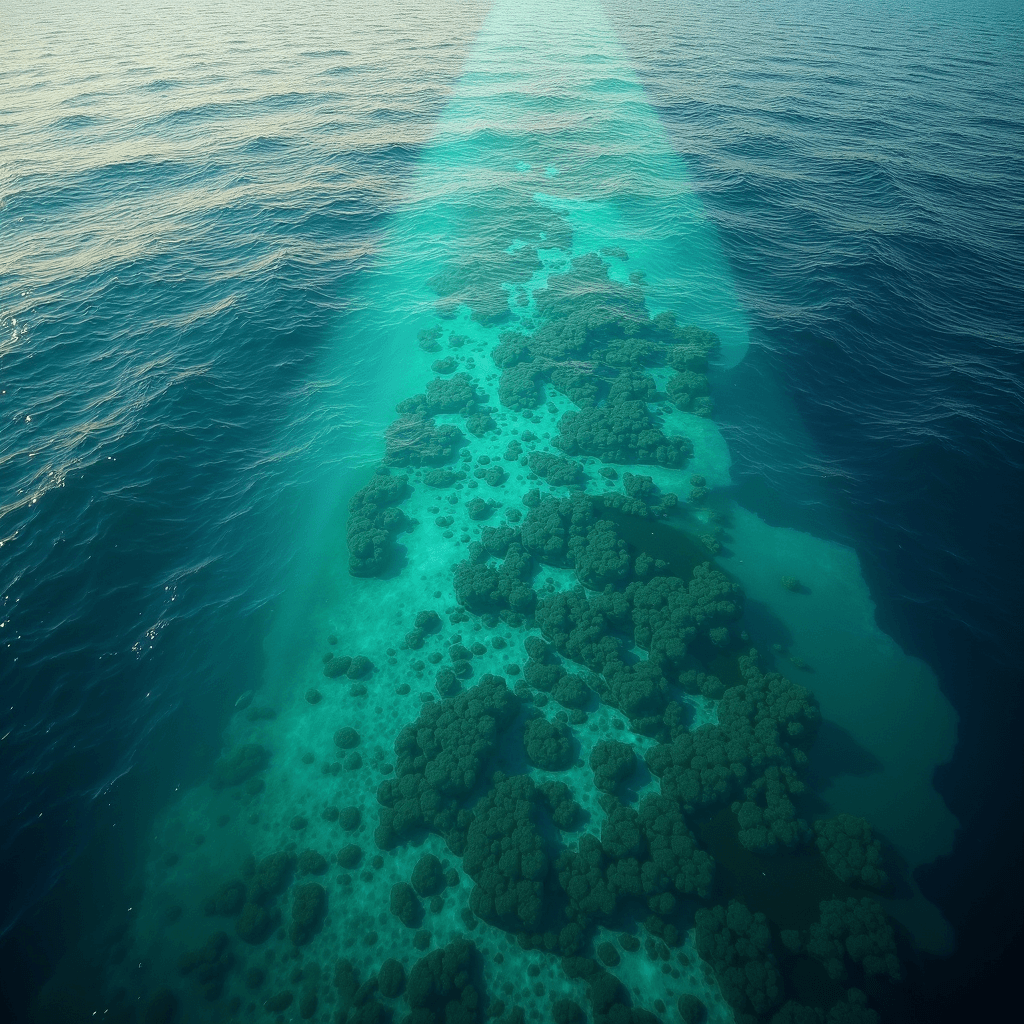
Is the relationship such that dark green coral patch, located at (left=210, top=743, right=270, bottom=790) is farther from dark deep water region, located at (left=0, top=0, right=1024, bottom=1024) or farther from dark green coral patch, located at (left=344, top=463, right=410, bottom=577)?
dark green coral patch, located at (left=344, top=463, right=410, bottom=577)

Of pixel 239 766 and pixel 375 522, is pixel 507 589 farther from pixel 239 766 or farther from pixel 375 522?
pixel 239 766

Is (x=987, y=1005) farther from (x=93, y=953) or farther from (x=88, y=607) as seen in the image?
(x=88, y=607)

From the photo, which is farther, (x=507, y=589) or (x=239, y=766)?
(x=507, y=589)

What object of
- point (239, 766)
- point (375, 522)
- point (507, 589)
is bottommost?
point (239, 766)

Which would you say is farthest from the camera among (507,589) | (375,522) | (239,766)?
(375,522)

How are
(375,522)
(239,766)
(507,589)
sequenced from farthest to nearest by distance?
(375,522) → (507,589) → (239,766)

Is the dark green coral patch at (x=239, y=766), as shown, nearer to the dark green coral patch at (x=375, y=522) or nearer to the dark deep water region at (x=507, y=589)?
the dark deep water region at (x=507, y=589)

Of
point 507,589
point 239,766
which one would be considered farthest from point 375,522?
point 239,766

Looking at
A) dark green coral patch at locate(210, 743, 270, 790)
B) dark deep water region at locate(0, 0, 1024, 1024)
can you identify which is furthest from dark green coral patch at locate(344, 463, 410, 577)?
dark green coral patch at locate(210, 743, 270, 790)
